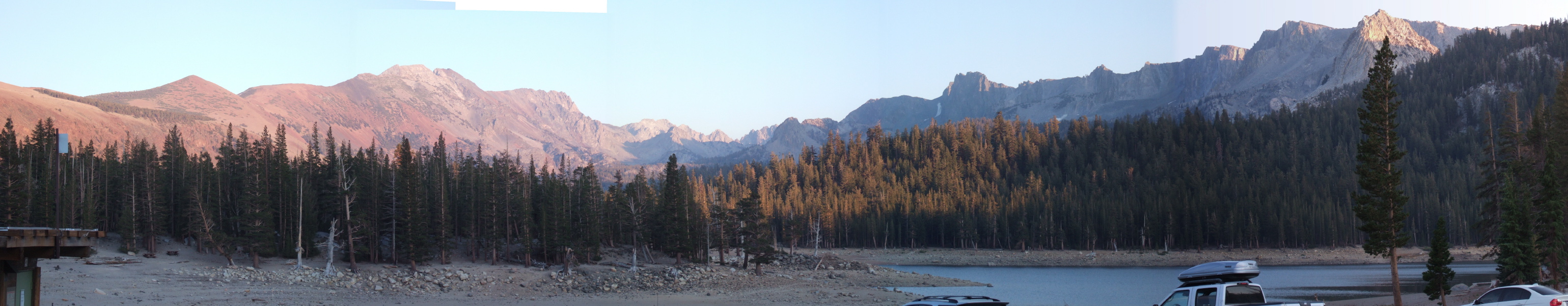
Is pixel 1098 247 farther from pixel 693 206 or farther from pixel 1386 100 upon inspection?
pixel 1386 100

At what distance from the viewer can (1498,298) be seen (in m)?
21.6

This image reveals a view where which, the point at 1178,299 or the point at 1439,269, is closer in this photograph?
the point at 1178,299

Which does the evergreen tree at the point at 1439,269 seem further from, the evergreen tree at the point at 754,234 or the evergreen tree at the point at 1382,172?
the evergreen tree at the point at 754,234

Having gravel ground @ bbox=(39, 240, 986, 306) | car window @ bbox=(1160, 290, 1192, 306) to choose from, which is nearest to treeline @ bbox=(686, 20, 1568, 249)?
gravel ground @ bbox=(39, 240, 986, 306)

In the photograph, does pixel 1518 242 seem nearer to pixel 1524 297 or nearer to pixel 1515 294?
pixel 1515 294

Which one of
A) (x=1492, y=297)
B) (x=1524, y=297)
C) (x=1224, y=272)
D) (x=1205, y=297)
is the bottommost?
(x=1492, y=297)

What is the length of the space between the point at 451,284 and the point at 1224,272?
37.1m

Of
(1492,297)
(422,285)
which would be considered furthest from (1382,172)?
(422,285)

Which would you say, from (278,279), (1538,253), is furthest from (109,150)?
(1538,253)

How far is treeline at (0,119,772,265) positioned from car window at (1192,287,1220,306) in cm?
3817

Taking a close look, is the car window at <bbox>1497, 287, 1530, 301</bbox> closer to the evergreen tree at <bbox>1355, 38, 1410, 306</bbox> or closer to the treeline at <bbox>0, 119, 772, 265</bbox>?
the evergreen tree at <bbox>1355, 38, 1410, 306</bbox>

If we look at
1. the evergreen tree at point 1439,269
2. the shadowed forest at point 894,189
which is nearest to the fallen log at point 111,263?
the shadowed forest at point 894,189

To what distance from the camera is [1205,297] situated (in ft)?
54.6

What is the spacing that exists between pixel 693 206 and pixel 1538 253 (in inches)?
1751
